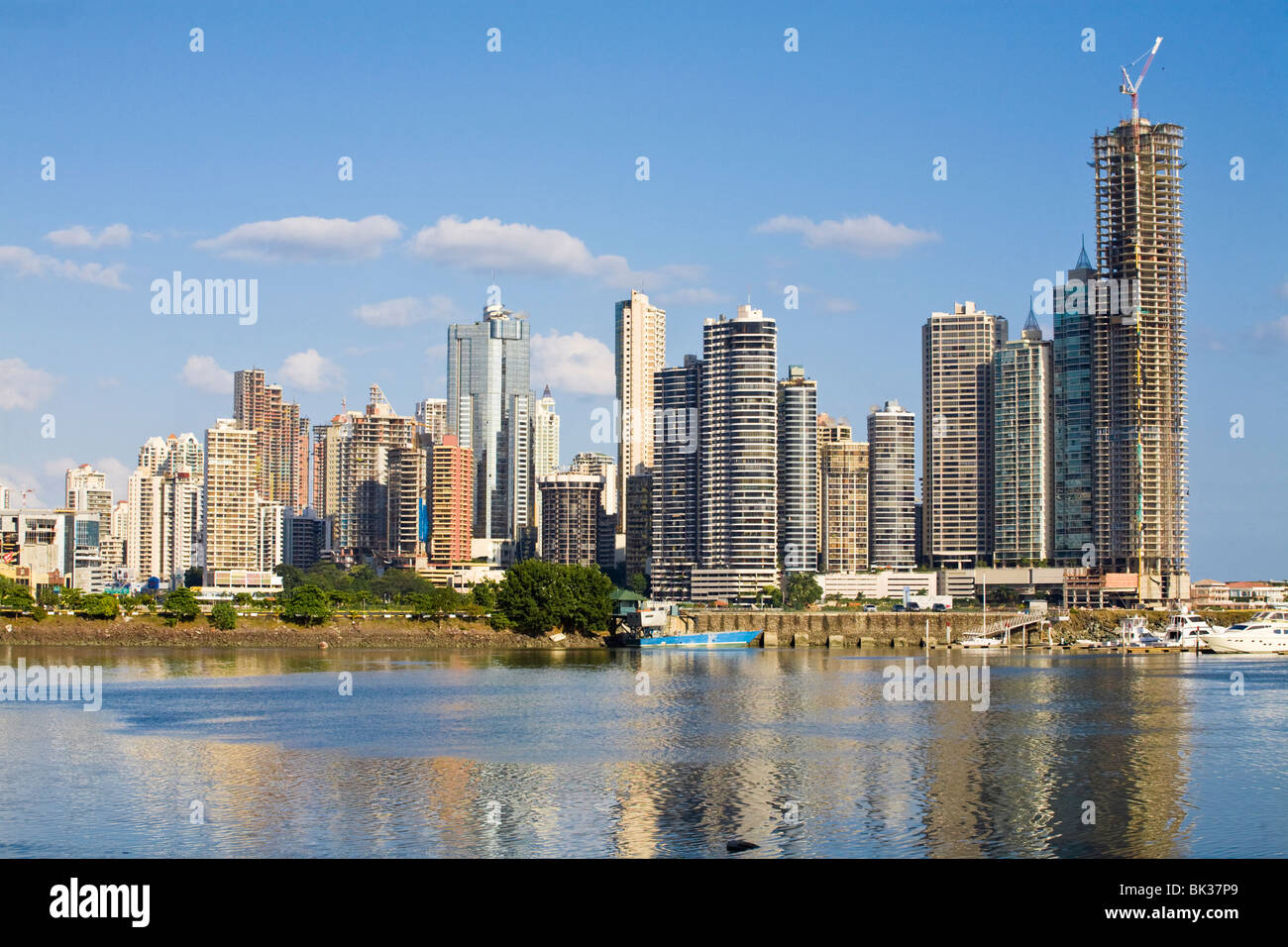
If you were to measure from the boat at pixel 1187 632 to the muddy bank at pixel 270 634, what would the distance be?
5459 cm

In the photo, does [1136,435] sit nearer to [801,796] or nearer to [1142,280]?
[1142,280]

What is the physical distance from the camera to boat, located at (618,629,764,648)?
443 ft

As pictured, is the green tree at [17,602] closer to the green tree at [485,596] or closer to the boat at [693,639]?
the green tree at [485,596]

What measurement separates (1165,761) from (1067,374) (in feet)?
508

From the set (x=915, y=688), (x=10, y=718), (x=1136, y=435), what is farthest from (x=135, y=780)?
(x=1136, y=435)

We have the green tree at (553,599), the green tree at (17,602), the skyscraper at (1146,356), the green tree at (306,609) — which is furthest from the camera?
the skyscraper at (1146,356)

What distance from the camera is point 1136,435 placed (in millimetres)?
180000

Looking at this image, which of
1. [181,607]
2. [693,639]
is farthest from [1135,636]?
[181,607]

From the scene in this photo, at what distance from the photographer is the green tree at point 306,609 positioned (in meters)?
125

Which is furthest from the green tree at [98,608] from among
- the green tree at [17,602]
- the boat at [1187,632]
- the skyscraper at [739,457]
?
the boat at [1187,632]

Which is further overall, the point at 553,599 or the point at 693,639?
the point at 693,639

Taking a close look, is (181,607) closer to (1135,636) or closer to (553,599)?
(553,599)

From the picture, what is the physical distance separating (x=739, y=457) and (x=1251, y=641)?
81891 mm

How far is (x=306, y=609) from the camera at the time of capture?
12519 centimetres
